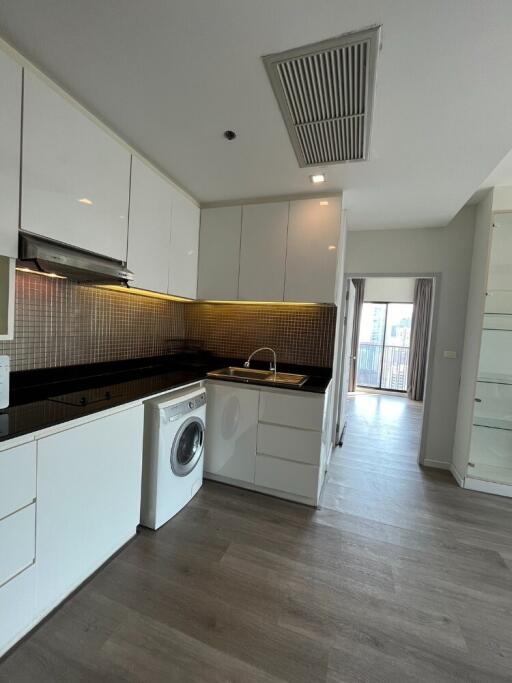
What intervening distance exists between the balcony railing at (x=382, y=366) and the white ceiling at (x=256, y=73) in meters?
5.33

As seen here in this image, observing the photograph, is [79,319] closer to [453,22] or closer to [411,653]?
[453,22]

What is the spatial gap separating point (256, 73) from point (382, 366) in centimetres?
680

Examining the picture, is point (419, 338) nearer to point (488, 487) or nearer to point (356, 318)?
point (356, 318)

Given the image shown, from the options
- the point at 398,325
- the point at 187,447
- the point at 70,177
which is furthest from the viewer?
the point at 398,325

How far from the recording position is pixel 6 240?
132 centimetres

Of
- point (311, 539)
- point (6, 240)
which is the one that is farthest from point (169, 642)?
point (6, 240)

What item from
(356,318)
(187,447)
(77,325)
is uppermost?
(356,318)

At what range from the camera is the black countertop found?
1264 mm

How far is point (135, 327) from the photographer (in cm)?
264

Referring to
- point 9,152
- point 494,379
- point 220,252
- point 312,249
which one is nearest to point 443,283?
point 494,379

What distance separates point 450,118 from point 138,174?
1902 millimetres

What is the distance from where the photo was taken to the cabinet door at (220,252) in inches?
106

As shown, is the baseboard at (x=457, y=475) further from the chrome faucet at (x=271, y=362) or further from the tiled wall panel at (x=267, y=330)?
the chrome faucet at (x=271, y=362)

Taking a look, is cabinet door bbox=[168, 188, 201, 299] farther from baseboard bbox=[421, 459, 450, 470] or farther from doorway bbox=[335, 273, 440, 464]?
doorway bbox=[335, 273, 440, 464]
